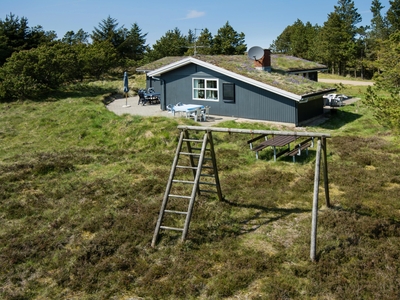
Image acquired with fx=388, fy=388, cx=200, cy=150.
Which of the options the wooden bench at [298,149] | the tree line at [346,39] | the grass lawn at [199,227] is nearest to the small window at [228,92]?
the grass lawn at [199,227]

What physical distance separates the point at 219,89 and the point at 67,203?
13605 millimetres

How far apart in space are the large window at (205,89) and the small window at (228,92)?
644 millimetres

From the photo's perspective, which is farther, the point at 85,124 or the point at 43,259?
the point at 85,124

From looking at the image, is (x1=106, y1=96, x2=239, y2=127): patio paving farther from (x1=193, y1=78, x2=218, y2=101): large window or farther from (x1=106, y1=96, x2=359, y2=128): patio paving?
(x1=193, y1=78, x2=218, y2=101): large window

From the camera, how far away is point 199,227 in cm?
841

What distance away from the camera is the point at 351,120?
69.4 ft

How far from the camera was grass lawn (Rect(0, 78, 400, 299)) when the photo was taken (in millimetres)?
6230

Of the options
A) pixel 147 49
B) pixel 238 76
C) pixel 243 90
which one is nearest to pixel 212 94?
pixel 243 90

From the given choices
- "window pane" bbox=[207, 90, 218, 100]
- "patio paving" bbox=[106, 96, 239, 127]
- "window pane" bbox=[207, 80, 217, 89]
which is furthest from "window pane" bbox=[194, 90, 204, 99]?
"patio paving" bbox=[106, 96, 239, 127]

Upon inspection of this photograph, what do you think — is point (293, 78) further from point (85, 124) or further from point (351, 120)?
point (85, 124)

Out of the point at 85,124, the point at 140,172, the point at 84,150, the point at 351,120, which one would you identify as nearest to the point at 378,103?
the point at 140,172

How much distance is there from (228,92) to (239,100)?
2.63 feet

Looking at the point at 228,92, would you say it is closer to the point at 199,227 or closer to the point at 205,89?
the point at 205,89

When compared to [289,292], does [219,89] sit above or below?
above
